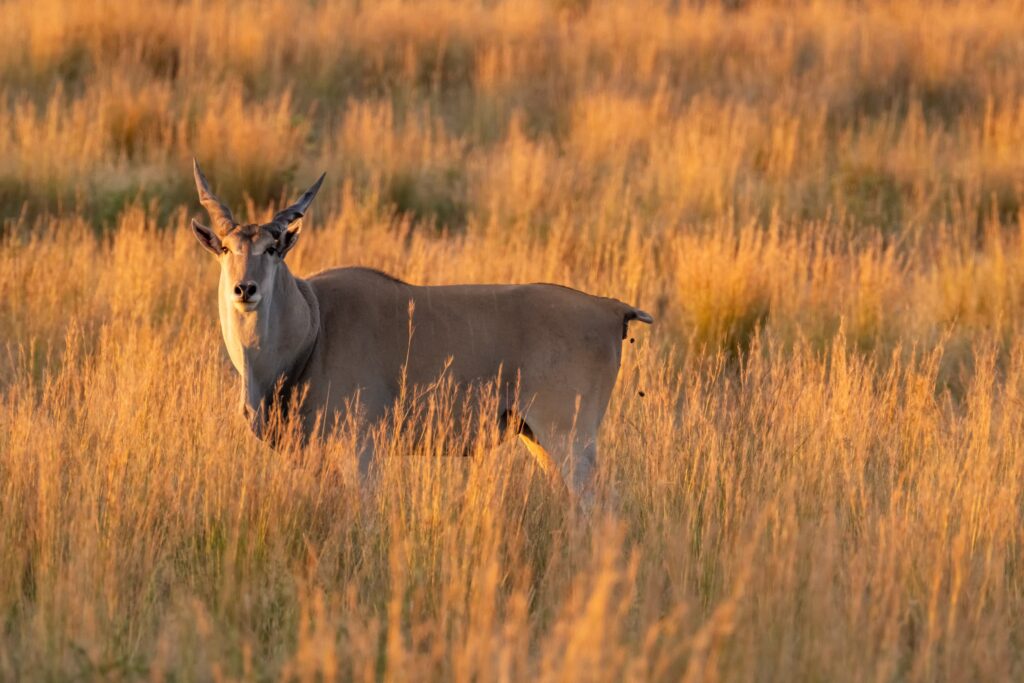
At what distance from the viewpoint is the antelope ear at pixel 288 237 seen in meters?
6.08

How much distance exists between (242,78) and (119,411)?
10.2 m

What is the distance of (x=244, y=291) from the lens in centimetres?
581

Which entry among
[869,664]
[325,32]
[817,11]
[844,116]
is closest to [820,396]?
[869,664]

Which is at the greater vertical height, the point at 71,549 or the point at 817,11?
the point at 817,11

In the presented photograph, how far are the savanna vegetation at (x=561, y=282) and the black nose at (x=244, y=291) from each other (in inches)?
23.8

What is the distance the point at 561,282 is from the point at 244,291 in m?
4.36

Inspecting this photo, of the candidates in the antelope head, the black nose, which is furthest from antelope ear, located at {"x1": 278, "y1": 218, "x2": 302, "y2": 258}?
the black nose

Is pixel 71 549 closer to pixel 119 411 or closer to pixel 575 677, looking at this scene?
pixel 119 411

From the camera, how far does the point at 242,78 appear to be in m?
16.0

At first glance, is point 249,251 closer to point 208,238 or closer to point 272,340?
point 208,238

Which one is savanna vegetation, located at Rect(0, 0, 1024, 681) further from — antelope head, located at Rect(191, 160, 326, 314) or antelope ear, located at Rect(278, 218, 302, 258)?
antelope ear, located at Rect(278, 218, 302, 258)

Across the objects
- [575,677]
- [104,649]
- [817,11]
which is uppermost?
[817,11]

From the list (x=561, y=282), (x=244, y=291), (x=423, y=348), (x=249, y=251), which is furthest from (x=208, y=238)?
(x=561, y=282)

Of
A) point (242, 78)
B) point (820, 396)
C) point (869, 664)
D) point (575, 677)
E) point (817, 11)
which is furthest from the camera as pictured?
point (817, 11)
